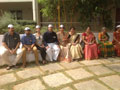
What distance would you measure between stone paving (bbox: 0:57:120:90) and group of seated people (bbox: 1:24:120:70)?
325mm

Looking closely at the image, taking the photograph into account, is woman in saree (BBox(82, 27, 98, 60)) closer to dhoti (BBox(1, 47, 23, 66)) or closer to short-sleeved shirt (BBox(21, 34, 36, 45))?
short-sleeved shirt (BBox(21, 34, 36, 45))

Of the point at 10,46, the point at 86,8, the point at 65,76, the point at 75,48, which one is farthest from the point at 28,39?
the point at 86,8

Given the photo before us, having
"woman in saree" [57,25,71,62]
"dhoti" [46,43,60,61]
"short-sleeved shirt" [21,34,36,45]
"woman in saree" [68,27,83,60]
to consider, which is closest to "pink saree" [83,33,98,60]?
"woman in saree" [68,27,83,60]

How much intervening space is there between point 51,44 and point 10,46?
1431 mm

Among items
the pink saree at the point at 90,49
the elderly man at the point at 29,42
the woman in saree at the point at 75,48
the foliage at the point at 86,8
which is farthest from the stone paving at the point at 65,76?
the foliage at the point at 86,8

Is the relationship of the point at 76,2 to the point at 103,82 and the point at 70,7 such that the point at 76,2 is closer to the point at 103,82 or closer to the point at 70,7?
the point at 70,7

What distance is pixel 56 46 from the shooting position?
17.2 feet

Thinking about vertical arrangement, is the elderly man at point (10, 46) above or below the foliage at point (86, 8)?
below

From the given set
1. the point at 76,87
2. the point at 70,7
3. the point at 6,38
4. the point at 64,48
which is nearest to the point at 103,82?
the point at 76,87

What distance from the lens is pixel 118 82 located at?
357 centimetres

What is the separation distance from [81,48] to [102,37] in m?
1.08

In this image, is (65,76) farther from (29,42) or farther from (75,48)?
(29,42)

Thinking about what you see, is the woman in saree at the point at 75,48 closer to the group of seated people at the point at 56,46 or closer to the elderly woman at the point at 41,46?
the group of seated people at the point at 56,46

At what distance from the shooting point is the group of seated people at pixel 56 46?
471 cm
